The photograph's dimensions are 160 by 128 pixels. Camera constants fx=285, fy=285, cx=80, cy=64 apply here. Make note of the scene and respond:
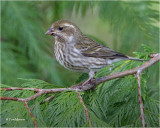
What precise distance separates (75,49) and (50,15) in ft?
6.06

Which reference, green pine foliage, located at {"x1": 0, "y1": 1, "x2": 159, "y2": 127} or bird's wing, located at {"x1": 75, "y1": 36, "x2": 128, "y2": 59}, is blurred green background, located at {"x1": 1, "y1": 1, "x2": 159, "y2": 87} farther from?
bird's wing, located at {"x1": 75, "y1": 36, "x2": 128, "y2": 59}

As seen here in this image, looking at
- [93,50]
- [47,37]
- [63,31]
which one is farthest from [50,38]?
[93,50]

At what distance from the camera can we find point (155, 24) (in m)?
4.70

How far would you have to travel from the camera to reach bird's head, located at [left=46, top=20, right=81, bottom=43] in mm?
4195

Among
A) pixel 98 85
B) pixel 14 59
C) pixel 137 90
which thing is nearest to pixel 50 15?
pixel 14 59

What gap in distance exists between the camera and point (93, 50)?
4254mm

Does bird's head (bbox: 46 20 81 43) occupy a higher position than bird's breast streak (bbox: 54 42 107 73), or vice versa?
bird's head (bbox: 46 20 81 43)

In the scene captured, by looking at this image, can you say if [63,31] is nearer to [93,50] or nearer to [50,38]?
[93,50]

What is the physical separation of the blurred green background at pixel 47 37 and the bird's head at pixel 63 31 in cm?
53

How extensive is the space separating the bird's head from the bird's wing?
167mm

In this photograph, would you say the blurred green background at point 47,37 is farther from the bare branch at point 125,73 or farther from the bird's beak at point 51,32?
the bare branch at point 125,73

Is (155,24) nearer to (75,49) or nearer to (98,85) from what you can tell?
(75,49)

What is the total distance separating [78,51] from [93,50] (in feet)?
0.90

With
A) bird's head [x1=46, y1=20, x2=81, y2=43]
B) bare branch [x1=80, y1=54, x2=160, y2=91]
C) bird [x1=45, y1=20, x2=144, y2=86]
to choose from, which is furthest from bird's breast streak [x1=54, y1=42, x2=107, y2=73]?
bare branch [x1=80, y1=54, x2=160, y2=91]
